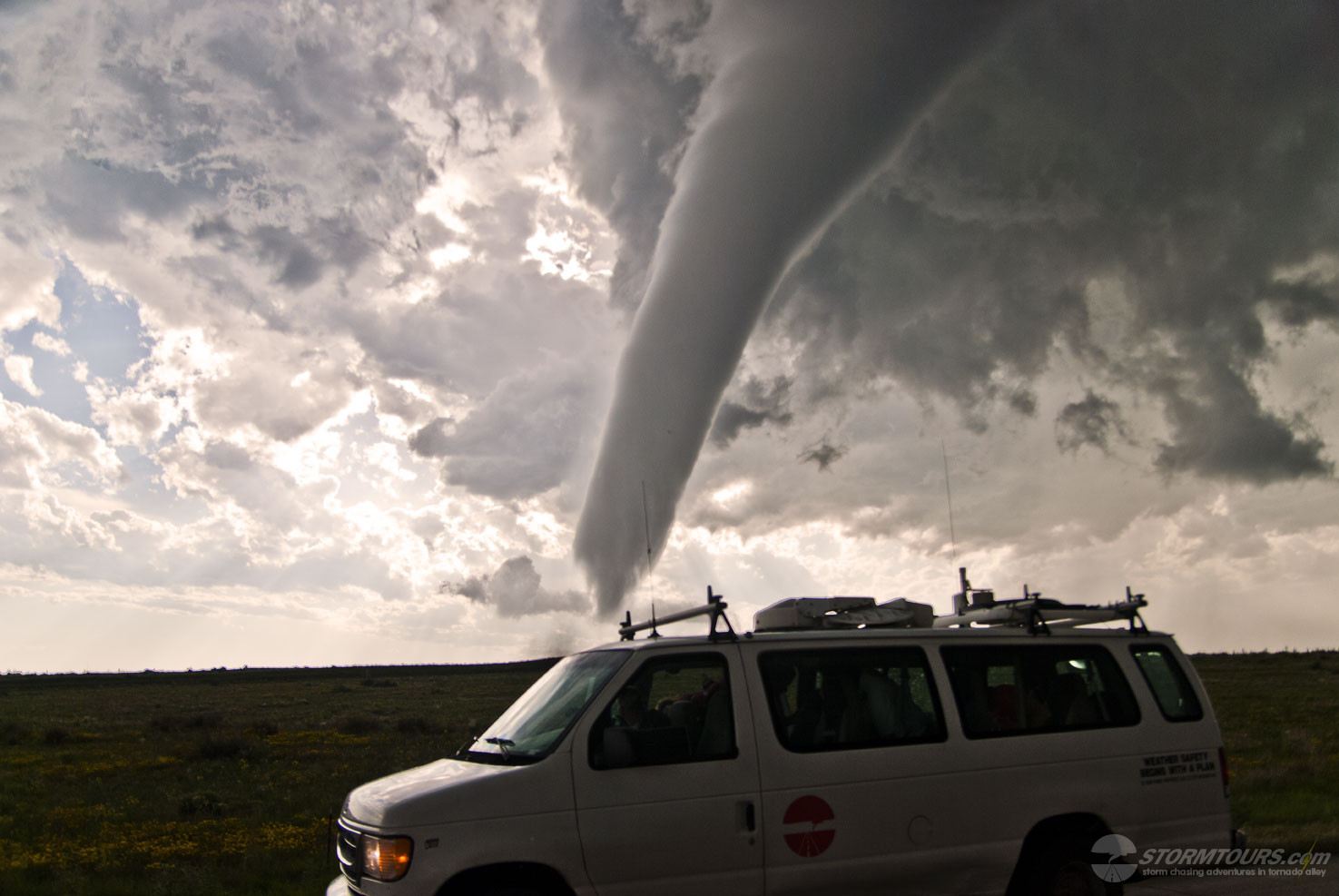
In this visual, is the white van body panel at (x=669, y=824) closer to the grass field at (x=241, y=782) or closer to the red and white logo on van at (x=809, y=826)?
the red and white logo on van at (x=809, y=826)

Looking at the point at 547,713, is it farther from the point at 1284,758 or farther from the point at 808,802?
the point at 1284,758

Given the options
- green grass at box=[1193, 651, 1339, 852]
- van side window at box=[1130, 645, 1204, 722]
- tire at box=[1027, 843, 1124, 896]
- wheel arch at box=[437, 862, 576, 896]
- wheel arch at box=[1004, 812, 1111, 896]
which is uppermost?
van side window at box=[1130, 645, 1204, 722]

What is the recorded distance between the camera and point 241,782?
19.3 metres

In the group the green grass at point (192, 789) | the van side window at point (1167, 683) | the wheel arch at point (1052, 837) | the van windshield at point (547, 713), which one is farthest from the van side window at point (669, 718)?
the green grass at point (192, 789)

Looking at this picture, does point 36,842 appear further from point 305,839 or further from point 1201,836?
point 1201,836

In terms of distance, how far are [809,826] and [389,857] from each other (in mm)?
2484

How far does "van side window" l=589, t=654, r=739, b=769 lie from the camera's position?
18.3 feet

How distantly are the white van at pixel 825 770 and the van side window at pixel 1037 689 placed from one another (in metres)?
0.02

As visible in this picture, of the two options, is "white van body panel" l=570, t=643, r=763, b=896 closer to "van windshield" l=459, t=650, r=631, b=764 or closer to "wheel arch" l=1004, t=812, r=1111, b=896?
"van windshield" l=459, t=650, r=631, b=764

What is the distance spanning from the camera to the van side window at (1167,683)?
7168mm

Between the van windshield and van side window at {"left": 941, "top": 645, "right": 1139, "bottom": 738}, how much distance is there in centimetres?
247

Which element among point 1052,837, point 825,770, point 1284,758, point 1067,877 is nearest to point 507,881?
point 825,770

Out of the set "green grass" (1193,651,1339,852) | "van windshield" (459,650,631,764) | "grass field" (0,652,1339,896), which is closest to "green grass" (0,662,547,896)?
"grass field" (0,652,1339,896)

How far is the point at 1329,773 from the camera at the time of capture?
51.7 ft
